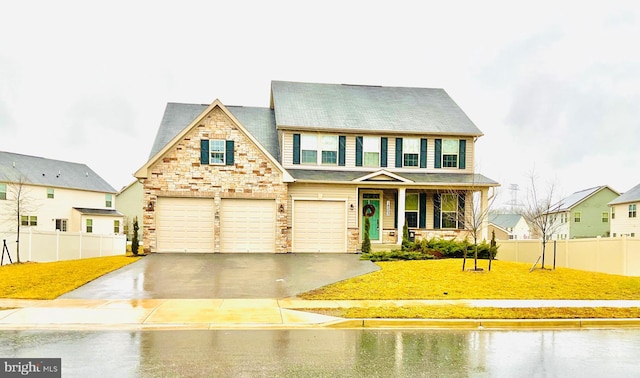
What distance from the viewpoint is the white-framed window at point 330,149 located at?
2597 centimetres

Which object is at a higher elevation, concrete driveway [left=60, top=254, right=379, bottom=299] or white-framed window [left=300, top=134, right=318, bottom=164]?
white-framed window [left=300, top=134, right=318, bottom=164]

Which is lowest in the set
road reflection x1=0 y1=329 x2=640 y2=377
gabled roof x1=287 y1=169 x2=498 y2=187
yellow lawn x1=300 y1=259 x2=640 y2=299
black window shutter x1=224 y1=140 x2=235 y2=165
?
yellow lawn x1=300 y1=259 x2=640 y2=299

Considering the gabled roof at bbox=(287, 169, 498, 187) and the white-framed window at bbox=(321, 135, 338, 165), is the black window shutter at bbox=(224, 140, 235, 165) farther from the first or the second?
the white-framed window at bbox=(321, 135, 338, 165)

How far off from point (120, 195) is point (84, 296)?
44657 millimetres

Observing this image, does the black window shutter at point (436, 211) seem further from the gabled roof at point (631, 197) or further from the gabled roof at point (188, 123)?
the gabled roof at point (631, 197)

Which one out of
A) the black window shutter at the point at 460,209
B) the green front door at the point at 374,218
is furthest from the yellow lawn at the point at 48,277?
the black window shutter at the point at 460,209

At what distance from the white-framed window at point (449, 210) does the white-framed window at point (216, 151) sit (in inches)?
474

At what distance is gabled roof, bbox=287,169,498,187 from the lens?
2409 centimetres

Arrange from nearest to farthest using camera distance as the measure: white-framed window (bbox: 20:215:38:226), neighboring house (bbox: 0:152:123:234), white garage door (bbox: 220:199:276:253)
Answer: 1. white garage door (bbox: 220:199:276:253)
2. neighboring house (bbox: 0:152:123:234)
3. white-framed window (bbox: 20:215:38:226)

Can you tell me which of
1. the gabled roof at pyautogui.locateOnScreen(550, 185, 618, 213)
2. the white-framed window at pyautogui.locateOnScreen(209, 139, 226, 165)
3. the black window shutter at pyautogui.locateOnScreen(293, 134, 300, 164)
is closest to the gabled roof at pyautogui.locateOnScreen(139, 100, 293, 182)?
the black window shutter at pyautogui.locateOnScreen(293, 134, 300, 164)

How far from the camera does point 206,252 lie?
2278 centimetres

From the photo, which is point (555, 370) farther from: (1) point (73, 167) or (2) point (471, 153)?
(1) point (73, 167)

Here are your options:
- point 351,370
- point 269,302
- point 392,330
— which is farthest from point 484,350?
point 269,302

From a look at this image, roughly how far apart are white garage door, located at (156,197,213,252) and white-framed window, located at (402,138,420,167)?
1107 cm
